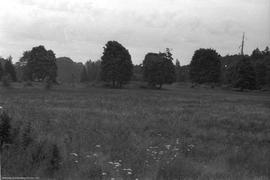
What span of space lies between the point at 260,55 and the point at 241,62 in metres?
37.7

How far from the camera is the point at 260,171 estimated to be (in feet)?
31.1

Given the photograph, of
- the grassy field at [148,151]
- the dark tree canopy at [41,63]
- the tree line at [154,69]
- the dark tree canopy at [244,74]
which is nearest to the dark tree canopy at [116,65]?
the tree line at [154,69]

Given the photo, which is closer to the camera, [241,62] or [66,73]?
[241,62]

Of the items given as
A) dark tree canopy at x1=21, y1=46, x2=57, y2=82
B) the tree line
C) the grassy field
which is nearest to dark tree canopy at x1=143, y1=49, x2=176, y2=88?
the tree line

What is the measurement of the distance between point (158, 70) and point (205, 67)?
17.4 metres

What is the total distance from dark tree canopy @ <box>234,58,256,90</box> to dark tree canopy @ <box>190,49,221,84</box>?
11472 mm

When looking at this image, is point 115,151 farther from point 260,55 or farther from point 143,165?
point 260,55

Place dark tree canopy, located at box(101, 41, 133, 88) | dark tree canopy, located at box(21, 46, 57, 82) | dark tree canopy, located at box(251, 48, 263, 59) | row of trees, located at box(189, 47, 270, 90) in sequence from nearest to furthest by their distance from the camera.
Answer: dark tree canopy, located at box(101, 41, 133, 88) < row of trees, located at box(189, 47, 270, 90) < dark tree canopy, located at box(21, 46, 57, 82) < dark tree canopy, located at box(251, 48, 263, 59)

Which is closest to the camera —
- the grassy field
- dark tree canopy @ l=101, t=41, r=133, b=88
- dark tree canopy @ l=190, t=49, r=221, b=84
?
the grassy field

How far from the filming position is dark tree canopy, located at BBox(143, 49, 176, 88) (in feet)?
250

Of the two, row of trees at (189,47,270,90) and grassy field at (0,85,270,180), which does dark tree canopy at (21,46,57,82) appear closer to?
row of trees at (189,47,270,90)

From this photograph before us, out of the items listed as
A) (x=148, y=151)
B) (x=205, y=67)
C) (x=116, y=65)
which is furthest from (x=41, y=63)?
(x=148, y=151)

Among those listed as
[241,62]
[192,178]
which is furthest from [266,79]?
[192,178]

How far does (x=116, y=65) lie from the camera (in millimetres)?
73312
